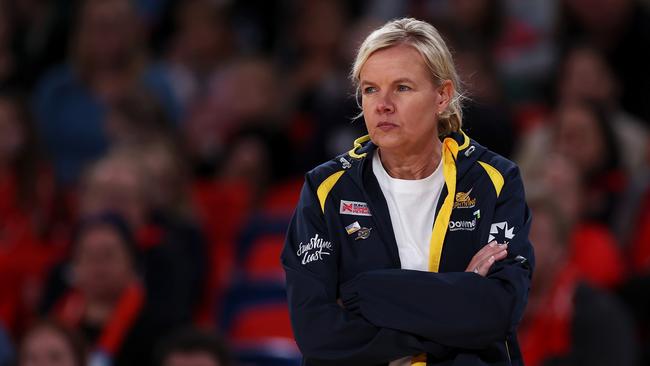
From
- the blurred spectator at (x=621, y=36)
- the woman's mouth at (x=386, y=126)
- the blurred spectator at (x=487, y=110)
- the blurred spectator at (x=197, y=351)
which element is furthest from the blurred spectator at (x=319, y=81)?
the woman's mouth at (x=386, y=126)

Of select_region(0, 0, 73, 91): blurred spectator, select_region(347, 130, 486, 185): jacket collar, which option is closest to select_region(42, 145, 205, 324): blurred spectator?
select_region(0, 0, 73, 91): blurred spectator


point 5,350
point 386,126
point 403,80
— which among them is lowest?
point 5,350

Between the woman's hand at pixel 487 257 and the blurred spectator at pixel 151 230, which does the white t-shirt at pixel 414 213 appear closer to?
the woman's hand at pixel 487 257

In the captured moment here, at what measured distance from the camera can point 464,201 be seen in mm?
3213

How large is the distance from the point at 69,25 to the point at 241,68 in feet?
5.33

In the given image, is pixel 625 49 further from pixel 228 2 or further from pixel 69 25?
pixel 69 25

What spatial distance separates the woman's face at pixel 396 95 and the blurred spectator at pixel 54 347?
10.2 ft

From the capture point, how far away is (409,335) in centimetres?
310

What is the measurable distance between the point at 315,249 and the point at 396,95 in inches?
17.6

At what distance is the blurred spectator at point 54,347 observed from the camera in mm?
5848

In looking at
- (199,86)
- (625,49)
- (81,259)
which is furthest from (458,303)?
(199,86)

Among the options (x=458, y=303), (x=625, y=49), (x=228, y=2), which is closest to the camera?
(x=458, y=303)

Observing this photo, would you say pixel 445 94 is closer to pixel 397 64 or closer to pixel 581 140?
pixel 397 64

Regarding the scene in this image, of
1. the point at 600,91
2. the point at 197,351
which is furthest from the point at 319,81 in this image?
the point at 197,351
